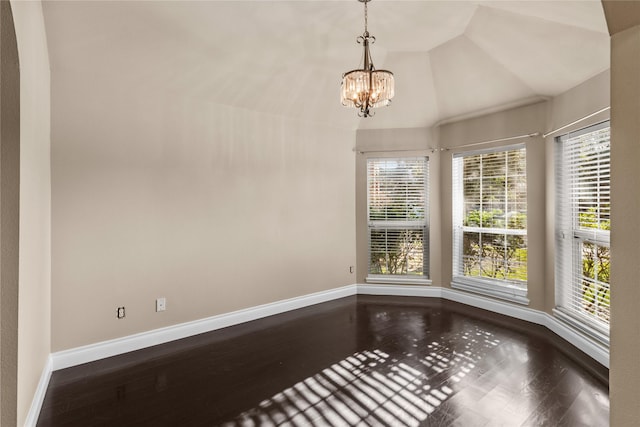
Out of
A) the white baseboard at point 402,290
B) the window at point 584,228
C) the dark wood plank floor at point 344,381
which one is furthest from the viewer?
the white baseboard at point 402,290

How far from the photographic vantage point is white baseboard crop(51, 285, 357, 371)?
2850mm

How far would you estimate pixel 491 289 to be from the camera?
417cm

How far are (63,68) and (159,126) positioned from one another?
0.82m

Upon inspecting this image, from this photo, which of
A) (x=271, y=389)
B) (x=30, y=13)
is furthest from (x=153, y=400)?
(x=30, y=13)

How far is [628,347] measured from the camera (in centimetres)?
98

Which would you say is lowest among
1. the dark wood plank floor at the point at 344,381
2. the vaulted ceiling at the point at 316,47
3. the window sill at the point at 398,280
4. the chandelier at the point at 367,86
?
the dark wood plank floor at the point at 344,381

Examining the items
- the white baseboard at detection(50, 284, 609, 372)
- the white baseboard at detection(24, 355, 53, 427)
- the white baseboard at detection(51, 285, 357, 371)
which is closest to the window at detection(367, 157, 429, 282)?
the white baseboard at detection(50, 284, 609, 372)

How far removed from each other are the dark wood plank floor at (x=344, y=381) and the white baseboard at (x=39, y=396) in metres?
0.05

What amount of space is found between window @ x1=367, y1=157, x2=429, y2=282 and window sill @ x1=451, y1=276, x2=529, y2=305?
18.7 inches

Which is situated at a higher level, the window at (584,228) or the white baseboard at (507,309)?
the window at (584,228)

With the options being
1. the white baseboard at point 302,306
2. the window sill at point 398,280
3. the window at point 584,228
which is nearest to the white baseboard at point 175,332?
the white baseboard at point 302,306

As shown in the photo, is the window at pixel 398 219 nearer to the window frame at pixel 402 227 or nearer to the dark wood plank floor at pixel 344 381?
the window frame at pixel 402 227

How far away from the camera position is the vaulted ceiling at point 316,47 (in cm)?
263

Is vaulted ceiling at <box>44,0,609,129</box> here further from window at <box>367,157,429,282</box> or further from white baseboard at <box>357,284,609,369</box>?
white baseboard at <box>357,284,609,369</box>
